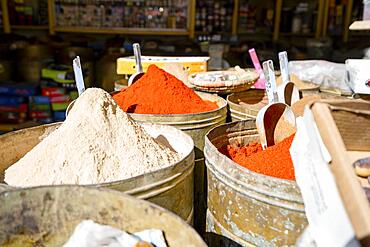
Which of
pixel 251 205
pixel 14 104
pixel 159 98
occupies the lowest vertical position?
pixel 14 104

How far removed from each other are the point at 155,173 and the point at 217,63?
8.11ft

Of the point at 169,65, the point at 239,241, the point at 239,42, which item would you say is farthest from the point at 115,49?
the point at 239,241

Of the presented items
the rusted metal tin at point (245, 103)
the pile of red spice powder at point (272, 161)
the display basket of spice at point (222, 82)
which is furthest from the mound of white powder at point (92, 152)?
the display basket of spice at point (222, 82)

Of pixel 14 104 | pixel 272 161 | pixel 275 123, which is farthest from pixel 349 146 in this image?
pixel 14 104

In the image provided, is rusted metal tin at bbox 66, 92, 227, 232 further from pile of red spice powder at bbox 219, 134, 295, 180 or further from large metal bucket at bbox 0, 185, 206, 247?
large metal bucket at bbox 0, 185, 206, 247

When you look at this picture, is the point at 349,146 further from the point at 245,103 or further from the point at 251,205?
the point at 245,103

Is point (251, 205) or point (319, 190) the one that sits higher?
point (319, 190)

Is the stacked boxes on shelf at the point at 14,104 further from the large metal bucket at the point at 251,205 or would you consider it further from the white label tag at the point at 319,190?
the white label tag at the point at 319,190

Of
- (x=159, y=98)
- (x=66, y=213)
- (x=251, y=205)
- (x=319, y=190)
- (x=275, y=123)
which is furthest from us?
(x=159, y=98)

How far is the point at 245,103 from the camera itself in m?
1.57

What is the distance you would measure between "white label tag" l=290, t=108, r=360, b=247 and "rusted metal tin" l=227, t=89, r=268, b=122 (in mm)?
623

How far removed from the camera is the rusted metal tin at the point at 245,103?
1.31m

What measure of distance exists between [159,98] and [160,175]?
1.86ft

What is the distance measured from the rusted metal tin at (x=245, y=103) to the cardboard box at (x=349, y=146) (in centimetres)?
54
